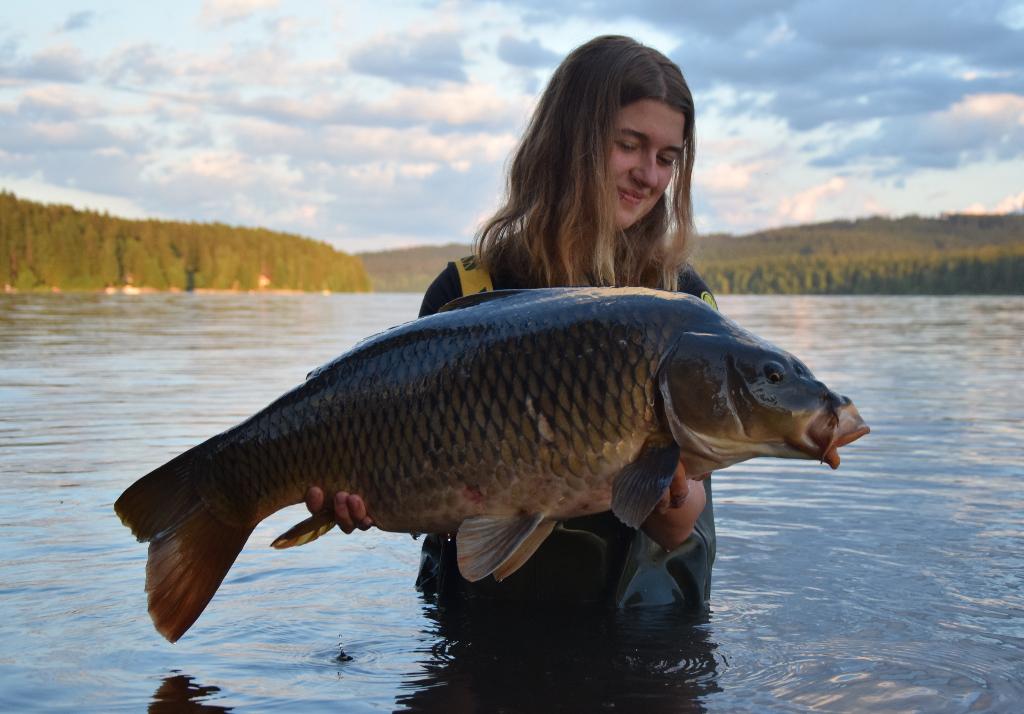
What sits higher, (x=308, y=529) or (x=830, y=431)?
(x=830, y=431)

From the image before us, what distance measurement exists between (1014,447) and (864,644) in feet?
18.6

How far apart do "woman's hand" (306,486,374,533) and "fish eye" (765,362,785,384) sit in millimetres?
1217

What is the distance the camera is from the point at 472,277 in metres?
4.61

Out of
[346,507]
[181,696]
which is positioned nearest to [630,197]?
[346,507]

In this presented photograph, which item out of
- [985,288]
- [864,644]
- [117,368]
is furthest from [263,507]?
[985,288]

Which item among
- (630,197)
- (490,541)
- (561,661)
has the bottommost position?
(561,661)

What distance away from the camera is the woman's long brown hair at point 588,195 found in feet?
14.8

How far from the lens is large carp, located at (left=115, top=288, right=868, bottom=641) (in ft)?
10.1

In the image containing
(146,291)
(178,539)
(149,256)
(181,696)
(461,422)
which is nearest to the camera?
(461,422)

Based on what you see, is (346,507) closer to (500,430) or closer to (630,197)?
(500,430)

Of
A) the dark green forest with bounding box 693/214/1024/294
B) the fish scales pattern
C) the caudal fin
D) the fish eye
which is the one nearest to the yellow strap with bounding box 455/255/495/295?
the fish scales pattern

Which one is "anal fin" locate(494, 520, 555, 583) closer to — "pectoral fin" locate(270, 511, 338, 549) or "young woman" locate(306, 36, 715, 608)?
"pectoral fin" locate(270, 511, 338, 549)

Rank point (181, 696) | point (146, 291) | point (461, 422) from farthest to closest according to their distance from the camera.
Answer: point (146, 291) < point (181, 696) < point (461, 422)

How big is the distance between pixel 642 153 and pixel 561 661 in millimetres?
1981
